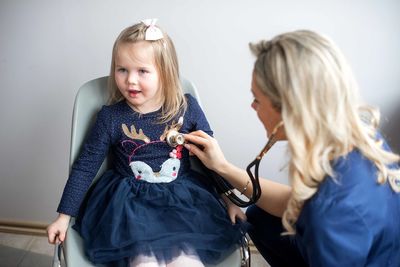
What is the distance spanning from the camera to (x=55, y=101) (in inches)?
54.9

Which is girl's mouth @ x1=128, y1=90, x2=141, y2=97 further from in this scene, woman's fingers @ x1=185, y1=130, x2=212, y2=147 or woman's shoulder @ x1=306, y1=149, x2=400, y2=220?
woman's shoulder @ x1=306, y1=149, x2=400, y2=220

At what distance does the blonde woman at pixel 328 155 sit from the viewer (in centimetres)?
66

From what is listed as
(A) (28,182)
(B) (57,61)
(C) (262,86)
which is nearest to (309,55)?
(C) (262,86)

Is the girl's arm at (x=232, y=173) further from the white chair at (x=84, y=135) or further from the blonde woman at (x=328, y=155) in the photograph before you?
the blonde woman at (x=328, y=155)

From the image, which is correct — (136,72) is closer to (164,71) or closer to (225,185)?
(164,71)

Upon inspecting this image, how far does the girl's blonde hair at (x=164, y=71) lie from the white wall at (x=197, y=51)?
206 mm

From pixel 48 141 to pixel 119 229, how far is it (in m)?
0.71

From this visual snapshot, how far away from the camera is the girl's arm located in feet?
3.27

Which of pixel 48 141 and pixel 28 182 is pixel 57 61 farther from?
pixel 28 182

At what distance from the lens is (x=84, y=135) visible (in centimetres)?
110

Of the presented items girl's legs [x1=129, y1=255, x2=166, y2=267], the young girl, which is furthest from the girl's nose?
girl's legs [x1=129, y1=255, x2=166, y2=267]

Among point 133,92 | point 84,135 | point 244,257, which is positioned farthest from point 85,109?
point 244,257

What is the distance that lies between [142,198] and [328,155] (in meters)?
0.55

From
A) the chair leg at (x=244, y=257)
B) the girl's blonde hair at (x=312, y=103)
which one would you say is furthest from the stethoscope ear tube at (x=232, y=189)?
the girl's blonde hair at (x=312, y=103)
